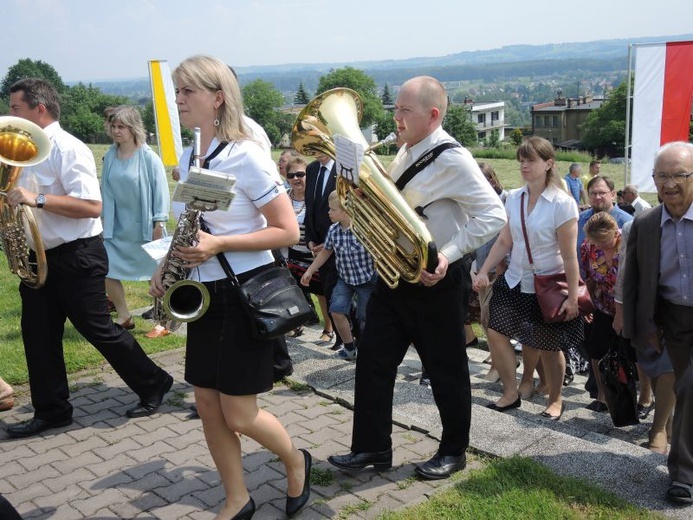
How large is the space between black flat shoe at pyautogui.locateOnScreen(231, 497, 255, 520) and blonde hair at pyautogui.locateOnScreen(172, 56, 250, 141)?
1.67 m

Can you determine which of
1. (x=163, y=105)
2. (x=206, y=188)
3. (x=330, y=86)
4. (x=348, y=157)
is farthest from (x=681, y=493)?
(x=330, y=86)

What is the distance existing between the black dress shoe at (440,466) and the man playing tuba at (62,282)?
2.01 m

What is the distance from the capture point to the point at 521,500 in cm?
355

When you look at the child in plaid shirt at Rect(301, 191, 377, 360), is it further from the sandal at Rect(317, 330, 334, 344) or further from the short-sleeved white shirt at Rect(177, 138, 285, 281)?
the short-sleeved white shirt at Rect(177, 138, 285, 281)

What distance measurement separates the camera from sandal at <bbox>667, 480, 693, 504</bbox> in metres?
3.46

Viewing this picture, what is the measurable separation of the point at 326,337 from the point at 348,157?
12.4 feet

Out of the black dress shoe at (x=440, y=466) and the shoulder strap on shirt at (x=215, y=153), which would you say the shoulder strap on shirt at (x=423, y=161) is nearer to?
the shoulder strap on shirt at (x=215, y=153)

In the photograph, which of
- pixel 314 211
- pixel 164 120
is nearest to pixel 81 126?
pixel 164 120

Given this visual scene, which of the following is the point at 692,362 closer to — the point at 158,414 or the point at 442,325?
the point at 442,325

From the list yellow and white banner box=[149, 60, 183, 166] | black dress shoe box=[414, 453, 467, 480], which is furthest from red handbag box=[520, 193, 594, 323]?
yellow and white banner box=[149, 60, 183, 166]

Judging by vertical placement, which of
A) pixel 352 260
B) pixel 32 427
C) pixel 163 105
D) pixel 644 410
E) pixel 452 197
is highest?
pixel 163 105

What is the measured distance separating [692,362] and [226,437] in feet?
7.58

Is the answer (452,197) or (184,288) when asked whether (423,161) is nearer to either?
(452,197)

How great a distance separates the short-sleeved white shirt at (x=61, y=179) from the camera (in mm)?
4574
